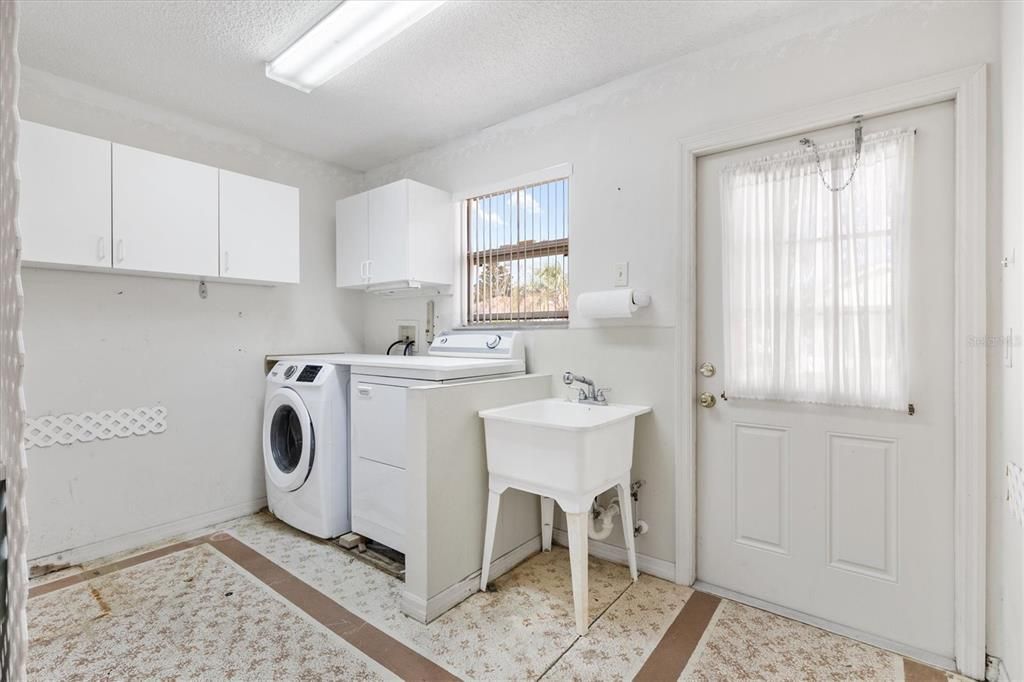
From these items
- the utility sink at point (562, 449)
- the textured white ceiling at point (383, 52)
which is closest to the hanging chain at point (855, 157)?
the textured white ceiling at point (383, 52)

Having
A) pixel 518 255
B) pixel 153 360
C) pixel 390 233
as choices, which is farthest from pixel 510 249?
pixel 153 360

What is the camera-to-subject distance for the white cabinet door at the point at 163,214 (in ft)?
7.86

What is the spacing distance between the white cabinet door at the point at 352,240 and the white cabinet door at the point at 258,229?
364 millimetres

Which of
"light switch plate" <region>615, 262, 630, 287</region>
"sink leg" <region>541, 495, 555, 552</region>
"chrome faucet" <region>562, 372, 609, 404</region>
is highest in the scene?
"light switch plate" <region>615, 262, 630, 287</region>

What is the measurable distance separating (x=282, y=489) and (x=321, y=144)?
2.25 metres

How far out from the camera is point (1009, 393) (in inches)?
56.9

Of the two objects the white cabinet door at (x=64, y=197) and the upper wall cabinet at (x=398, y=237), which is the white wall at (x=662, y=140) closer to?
the upper wall cabinet at (x=398, y=237)

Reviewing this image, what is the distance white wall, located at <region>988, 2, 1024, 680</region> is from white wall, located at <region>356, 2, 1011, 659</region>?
0.03 metres

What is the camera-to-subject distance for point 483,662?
1.72m

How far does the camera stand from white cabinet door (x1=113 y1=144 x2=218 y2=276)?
7.86 feet

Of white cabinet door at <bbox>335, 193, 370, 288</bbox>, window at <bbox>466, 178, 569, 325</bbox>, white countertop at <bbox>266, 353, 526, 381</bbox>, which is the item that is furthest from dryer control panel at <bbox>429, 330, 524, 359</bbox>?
white cabinet door at <bbox>335, 193, 370, 288</bbox>

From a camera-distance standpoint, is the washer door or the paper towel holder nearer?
the paper towel holder

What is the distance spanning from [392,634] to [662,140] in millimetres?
2463

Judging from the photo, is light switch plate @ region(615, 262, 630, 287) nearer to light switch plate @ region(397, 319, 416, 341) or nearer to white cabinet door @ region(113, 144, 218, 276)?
light switch plate @ region(397, 319, 416, 341)
